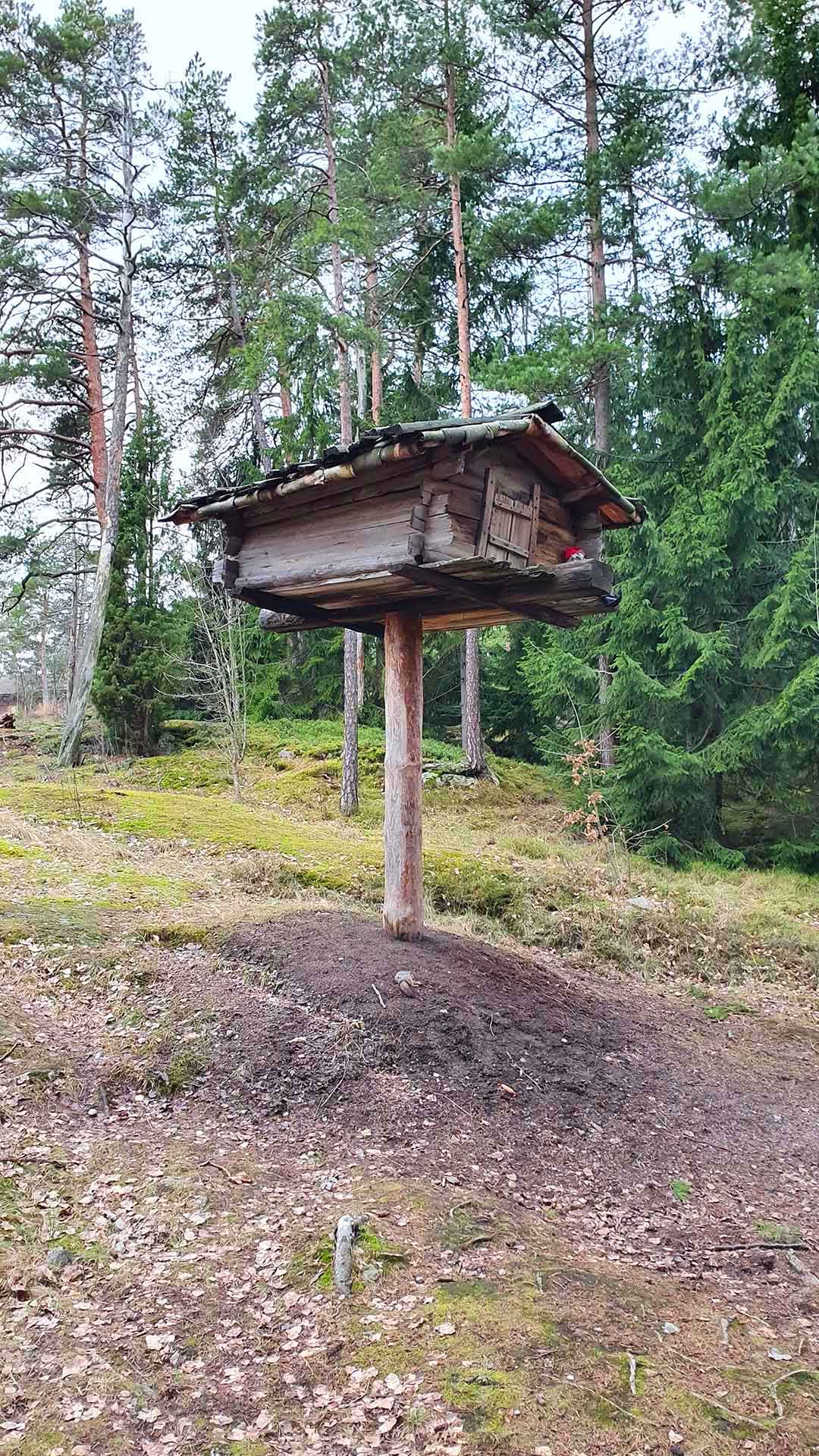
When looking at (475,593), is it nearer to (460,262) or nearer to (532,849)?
(532,849)

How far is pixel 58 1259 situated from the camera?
3.14m

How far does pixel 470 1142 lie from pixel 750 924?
5.46 m

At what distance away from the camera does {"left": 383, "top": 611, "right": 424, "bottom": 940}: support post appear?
6.20 meters

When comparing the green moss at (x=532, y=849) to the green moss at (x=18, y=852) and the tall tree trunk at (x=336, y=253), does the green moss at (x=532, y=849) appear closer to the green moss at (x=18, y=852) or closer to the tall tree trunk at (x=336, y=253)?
the green moss at (x=18, y=852)

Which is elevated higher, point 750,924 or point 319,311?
point 319,311

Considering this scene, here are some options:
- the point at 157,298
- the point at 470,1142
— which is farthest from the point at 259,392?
the point at 470,1142

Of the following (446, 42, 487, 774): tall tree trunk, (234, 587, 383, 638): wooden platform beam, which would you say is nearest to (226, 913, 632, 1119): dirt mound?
(234, 587, 383, 638): wooden platform beam

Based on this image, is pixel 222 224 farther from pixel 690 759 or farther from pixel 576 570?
pixel 576 570

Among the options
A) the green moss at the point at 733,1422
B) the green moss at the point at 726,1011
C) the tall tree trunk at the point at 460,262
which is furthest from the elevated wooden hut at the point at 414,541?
the tall tree trunk at the point at 460,262

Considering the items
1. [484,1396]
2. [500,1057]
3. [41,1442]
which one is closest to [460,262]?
[500,1057]

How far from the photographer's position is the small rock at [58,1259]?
3096 millimetres

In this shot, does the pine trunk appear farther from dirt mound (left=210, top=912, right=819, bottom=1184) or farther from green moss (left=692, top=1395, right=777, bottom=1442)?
green moss (left=692, top=1395, right=777, bottom=1442)

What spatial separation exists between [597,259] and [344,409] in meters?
5.08

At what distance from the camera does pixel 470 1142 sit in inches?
172
